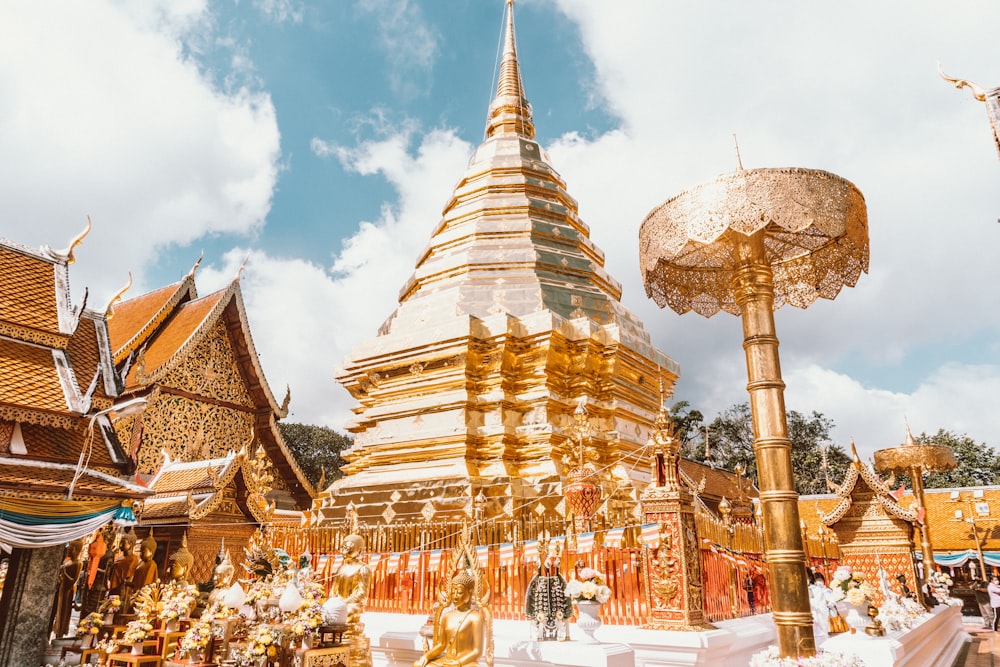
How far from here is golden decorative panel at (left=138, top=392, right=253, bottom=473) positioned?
45.3 feet

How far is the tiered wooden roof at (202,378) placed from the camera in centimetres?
1440

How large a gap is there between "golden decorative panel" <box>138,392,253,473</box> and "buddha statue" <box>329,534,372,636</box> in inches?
357

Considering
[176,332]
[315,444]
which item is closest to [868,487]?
[176,332]

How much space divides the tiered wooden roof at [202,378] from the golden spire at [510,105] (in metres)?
7.39

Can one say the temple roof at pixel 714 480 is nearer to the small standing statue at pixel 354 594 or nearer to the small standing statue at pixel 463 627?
Result: the small standing statue at pixel 354 594

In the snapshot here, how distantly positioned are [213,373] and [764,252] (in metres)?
14.1

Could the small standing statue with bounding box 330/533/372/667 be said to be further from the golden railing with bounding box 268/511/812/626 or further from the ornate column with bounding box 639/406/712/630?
the ornate column with bounding box 639/406/712/630

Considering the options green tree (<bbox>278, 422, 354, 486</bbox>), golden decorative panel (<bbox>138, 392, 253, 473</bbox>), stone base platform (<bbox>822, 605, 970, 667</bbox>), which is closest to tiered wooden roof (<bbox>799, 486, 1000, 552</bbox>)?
stone base platform (<bbox>822, 605, 970, 667</bbox>)

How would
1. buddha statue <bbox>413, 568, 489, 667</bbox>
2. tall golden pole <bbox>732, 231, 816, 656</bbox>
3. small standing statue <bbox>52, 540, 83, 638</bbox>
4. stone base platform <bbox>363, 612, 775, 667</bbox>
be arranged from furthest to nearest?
small standing statue <bbox>52, 540, 83, 638</bbox> → stone base platform <bbox>363, 612, 775, 667</bbox> → buddha statue <bbox>413, 568, 489, 667</bbox> → tall golden pole <bbox>732, 231, 816, 656</bbox>

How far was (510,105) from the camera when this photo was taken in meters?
16.4

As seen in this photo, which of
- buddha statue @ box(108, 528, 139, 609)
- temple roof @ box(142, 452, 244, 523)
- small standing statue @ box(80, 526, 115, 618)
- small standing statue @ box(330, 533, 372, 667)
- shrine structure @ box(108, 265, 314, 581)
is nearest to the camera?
small standing statue @ box(330, 533, 372, 667)

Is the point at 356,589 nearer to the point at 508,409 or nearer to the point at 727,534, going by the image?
the point at 727,534

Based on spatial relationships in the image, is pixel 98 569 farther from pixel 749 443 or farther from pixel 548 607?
pixel 749 443

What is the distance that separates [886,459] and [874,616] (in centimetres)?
966
